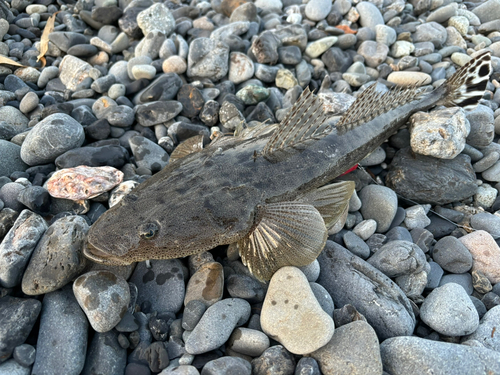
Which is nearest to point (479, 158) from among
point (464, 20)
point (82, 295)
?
point (464, 20)

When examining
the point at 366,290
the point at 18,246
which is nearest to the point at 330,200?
the point at 366,290

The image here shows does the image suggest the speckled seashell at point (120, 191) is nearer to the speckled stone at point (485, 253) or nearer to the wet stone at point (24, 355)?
the wet stone at point (24, 355)

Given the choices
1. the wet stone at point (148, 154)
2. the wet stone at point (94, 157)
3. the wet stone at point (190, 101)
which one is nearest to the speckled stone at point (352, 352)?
the wet stone at point (148, 154)

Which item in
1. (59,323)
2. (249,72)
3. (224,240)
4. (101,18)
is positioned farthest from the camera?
(101,18)

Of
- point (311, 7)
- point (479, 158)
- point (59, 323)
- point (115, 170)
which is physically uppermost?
point (311, 7)

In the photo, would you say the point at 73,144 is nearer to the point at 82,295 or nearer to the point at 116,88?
the point at 116,88

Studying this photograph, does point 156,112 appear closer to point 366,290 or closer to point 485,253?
point 366,290
